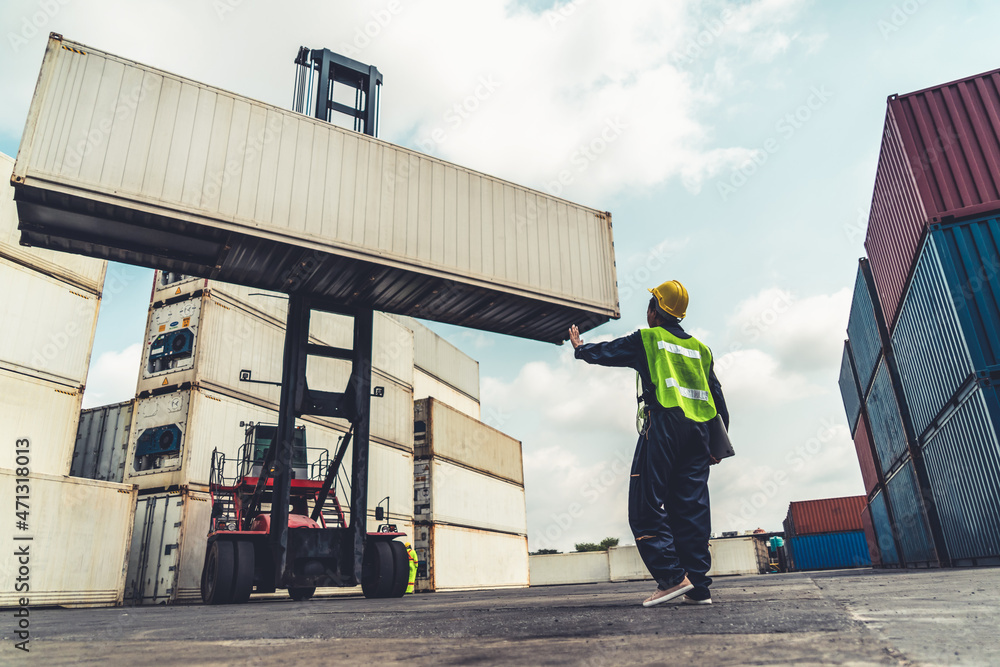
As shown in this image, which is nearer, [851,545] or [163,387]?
[163,387]

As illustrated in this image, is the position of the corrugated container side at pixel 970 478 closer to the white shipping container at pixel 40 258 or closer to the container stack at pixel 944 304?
the container stack at pixel 944 304

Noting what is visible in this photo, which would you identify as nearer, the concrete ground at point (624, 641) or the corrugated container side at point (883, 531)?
the concrete ground at point (624, 641)

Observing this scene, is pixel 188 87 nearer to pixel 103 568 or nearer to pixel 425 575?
pixel 103 568

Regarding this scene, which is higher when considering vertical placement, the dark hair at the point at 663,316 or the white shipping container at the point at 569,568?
the dark hair at the point at 663,316

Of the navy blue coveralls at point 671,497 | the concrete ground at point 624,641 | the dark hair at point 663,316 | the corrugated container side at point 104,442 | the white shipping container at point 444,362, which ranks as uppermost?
the white shipping container at point 444,362

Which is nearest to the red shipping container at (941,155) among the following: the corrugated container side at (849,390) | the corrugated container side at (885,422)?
the corrugated container side at (885,422)

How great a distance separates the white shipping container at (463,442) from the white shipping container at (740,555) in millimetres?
14741

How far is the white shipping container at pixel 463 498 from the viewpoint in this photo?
59.1 ft

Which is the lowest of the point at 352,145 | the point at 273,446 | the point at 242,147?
the point at 273,446

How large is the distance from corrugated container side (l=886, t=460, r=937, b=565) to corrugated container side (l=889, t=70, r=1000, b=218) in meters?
6.07

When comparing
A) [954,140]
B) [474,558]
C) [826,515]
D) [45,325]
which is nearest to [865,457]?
[826,515]

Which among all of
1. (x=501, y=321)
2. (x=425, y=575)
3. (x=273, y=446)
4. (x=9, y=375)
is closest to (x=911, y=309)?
(x=501, y=321)

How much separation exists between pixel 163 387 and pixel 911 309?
13.6 metres

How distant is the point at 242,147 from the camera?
26.2ft
